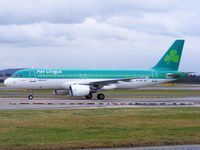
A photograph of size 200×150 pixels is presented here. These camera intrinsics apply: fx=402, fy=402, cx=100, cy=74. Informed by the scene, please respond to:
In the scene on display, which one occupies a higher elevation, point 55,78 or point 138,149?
point 55,78

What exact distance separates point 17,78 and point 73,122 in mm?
24525

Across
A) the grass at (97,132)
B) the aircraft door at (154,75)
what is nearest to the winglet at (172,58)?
the aircraft door at (154,75)

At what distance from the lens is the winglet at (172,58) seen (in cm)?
5022

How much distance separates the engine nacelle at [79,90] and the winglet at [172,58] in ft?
36.8

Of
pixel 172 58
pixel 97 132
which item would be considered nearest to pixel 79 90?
pixel 172 58

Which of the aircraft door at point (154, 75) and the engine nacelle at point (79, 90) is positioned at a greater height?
the aircraft door at point (154, 75)

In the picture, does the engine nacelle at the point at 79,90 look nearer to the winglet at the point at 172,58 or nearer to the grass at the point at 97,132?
the winglet at the point at 172,58

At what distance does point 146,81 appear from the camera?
49156 millimetres

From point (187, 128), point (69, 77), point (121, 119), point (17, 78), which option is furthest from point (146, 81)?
point (187, 128)

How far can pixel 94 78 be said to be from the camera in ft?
153

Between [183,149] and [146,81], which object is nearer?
[183,149]

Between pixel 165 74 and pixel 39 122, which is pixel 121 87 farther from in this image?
pixel 39 122

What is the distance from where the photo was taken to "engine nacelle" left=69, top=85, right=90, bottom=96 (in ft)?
141

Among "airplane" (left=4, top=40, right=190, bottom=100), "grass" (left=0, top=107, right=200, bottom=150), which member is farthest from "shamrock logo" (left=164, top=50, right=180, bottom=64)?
"grass" (left=0, top=107, right=200, bottom=150)
